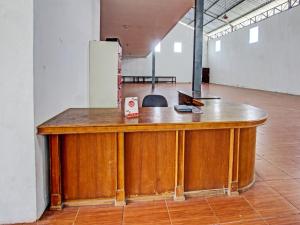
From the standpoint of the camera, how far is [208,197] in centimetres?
269

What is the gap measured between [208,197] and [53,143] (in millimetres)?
1520

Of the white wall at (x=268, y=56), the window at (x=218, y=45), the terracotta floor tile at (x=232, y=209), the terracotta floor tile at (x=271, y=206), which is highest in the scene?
the window at (x=218, y=45)

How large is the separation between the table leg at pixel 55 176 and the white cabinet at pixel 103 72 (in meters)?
2.24

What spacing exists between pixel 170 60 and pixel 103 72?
20.5m

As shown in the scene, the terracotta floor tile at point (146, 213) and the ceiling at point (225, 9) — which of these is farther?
the ceiling at point (225, 9)

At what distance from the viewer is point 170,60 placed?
24562 mm

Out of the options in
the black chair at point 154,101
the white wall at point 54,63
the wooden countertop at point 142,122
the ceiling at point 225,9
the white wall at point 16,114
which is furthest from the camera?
the ceiling at point 225,9

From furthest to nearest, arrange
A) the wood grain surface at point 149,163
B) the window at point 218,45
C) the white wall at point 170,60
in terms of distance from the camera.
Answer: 1. the white wall at point 170,60
2. the window at point 218,45
3. the wood grain surface at point 149,163

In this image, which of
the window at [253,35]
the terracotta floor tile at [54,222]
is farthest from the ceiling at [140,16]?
the window at [253,35]

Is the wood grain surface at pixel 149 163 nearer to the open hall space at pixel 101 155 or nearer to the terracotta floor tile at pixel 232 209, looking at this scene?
the open hall space at pixel 101 155

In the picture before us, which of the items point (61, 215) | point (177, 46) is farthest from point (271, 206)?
point (177, 46)

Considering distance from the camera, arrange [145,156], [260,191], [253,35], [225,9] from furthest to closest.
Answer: [225,9], [253,35], [260,191], [145,156]

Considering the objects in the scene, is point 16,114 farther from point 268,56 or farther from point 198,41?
point 268,56

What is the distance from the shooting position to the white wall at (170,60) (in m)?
24.3
